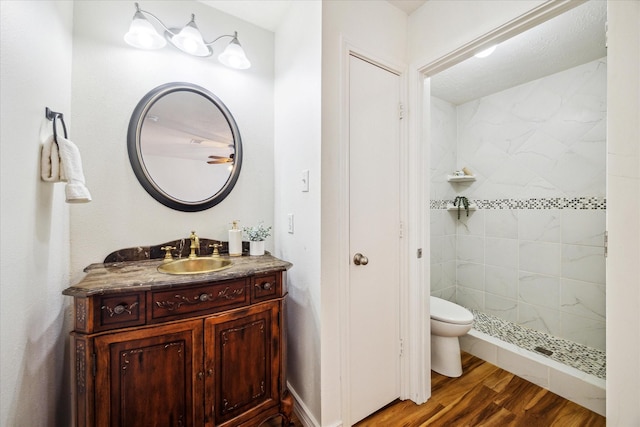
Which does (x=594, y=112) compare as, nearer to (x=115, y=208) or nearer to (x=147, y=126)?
(x=147, y=126)

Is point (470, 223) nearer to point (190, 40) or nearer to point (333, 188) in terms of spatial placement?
point (333, 188)

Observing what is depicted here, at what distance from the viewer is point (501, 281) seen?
2615 millimetres

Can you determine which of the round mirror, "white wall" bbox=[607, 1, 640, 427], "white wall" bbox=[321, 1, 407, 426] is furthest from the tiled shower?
the round mirror

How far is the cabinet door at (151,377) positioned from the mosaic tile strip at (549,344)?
242 cm

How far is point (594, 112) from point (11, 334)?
3.68 meters

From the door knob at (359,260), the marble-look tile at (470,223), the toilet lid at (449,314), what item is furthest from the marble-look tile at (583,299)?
the door knob at (359,260)

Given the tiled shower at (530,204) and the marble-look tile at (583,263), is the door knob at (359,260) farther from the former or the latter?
the marble-look tile at (583,263)

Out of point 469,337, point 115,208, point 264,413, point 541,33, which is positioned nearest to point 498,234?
point 469,337

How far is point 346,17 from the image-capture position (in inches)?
55.2

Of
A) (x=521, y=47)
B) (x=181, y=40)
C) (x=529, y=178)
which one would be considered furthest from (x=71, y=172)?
(x=529, y=178)

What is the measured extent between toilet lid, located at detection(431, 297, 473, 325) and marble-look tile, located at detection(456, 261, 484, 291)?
88 cm

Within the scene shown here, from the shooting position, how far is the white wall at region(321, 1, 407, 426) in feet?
4.42

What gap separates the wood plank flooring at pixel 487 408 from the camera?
4.93 feet

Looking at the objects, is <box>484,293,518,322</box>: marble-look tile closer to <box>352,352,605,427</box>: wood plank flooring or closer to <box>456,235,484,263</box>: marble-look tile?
<box>456,235,484,263</box>: marble-look tile
